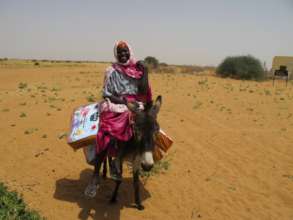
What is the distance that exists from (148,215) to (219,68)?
1150 inches

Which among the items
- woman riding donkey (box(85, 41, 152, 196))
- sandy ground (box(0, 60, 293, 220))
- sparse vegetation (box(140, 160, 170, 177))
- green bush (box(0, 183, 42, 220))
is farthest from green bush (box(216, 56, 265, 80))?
green bush (box(0, 183, 42, 220))

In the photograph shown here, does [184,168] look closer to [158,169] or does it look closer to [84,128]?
[158,169]

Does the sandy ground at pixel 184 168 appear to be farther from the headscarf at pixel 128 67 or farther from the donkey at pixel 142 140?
the headscarf at pixel 128 67

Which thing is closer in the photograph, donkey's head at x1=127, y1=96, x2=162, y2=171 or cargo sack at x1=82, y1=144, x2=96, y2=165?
donkey's head at x1=127, y1=96, x2=162, y2=171

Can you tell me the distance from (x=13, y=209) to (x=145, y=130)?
6.88 feet

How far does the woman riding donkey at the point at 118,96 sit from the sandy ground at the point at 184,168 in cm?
95

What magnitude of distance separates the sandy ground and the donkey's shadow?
0.05 ft

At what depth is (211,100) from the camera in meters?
13.6

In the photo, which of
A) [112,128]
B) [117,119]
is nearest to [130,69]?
[117,119]

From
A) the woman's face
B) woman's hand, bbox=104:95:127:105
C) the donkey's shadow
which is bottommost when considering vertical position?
the donkey's shadow

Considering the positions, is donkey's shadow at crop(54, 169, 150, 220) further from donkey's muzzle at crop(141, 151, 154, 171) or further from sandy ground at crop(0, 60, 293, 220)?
donkey's muzzle at crop(141, 151, 154, 171)

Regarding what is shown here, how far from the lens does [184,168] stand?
22.4 feet

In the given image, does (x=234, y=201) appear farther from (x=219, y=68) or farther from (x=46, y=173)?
(x=219, y=68)

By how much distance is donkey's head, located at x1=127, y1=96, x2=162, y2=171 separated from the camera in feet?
13.6
